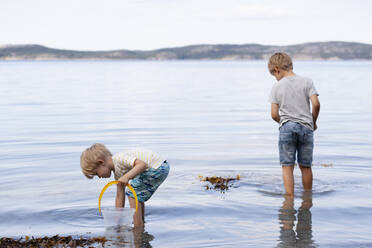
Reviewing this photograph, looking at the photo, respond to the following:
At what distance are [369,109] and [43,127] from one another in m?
14.0

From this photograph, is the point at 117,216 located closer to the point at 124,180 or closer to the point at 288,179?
the point at 124,180

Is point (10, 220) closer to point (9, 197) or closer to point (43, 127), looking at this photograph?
point (9, 197)

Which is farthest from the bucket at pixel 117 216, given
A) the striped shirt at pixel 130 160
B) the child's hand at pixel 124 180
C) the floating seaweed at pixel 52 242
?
the child's hand at pixel 124 180

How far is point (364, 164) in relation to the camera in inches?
413

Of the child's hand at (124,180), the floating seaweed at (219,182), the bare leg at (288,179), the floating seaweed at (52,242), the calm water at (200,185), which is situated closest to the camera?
the child's hand at (124,180)

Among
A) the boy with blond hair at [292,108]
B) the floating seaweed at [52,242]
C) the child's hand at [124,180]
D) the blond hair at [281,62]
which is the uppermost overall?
the blond hair at [281,62]

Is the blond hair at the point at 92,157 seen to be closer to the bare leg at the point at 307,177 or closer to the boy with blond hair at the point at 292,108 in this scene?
the boy with blond hair at the point at 292,108

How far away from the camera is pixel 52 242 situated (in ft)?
19.0

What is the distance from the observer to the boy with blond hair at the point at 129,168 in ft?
17.7

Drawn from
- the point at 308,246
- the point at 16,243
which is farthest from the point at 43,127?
the point at 308,246

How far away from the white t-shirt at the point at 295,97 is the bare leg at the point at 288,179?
0.66 metres

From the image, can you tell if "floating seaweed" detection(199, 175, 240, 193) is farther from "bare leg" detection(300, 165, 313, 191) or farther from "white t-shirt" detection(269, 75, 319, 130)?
"white t-shirt" detection(269, 75, 319, 130)

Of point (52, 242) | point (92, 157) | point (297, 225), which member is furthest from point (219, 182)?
point (92, 157)

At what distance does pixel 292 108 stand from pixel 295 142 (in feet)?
1.58
